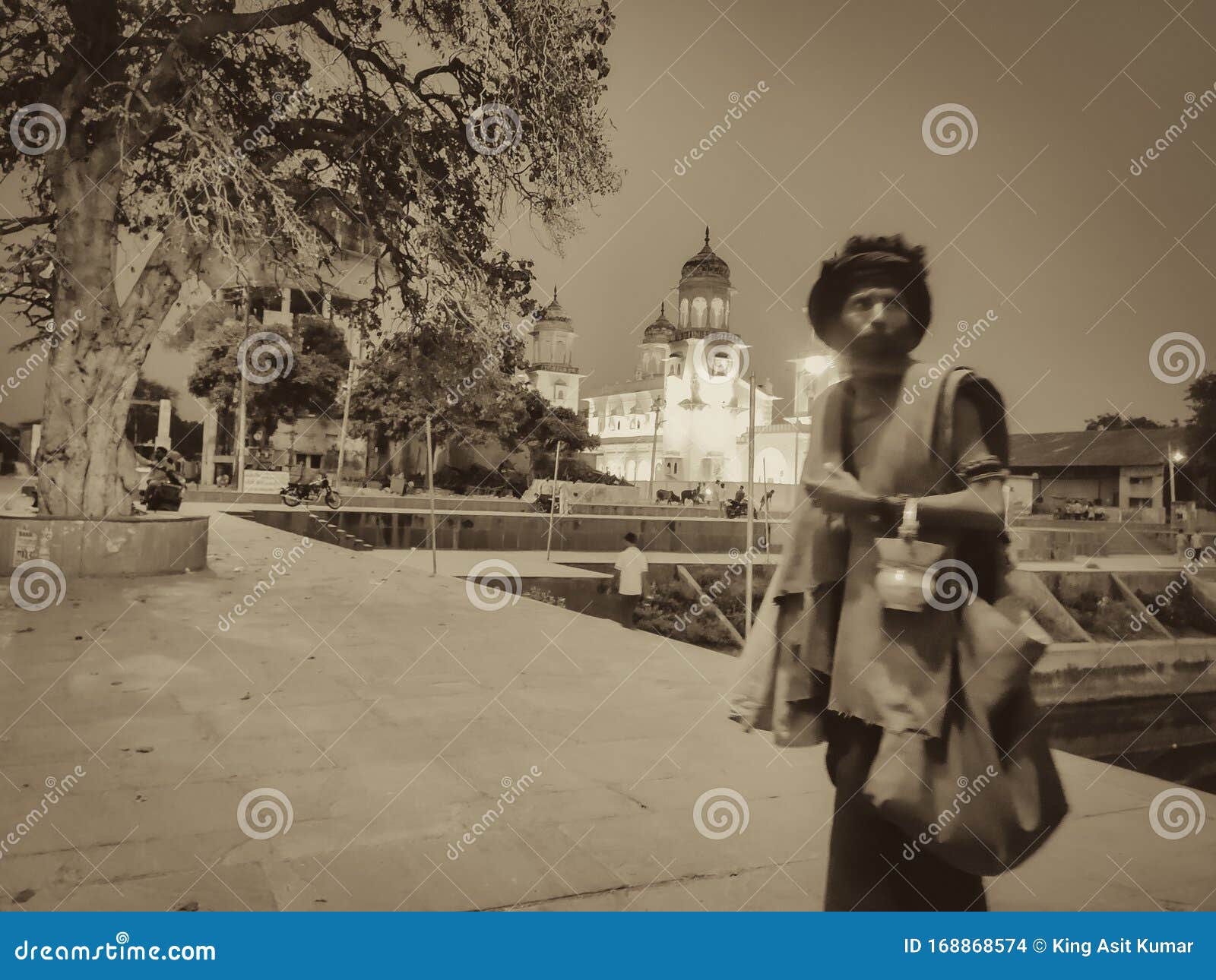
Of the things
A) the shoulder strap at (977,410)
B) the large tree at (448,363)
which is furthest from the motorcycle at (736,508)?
the shoulder strap at (977,410)

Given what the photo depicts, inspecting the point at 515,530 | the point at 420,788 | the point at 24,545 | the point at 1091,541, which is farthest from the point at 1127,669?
the point at 24,545

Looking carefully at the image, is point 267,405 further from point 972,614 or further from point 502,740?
point 972,614

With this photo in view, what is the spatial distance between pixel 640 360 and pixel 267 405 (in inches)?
1682

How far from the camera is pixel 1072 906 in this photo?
7.41 feet

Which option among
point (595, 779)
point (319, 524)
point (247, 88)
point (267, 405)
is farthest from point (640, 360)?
point (595, 779)

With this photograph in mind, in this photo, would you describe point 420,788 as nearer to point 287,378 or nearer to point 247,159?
point 247,159

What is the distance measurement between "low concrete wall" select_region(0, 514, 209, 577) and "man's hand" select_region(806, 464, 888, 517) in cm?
836

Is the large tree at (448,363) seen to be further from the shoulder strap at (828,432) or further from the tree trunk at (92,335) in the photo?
the shoulder strap at (828,432)

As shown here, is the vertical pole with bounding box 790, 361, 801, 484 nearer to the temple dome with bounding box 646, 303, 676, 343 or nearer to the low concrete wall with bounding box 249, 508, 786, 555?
the low concrete wall with bounding box 249, 508, 786, 555

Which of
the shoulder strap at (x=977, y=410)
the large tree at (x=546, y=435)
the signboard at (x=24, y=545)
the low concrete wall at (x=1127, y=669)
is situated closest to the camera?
the shoulder strap at (x=977, y=410)

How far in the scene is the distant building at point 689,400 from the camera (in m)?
3.38

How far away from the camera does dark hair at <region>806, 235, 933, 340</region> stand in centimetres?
193

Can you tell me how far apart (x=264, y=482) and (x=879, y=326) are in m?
→ 25.8

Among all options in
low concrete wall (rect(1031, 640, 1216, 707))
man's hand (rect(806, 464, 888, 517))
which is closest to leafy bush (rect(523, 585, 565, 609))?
Result: low concrete wall (rect(1031, 640, 1216, 707))
